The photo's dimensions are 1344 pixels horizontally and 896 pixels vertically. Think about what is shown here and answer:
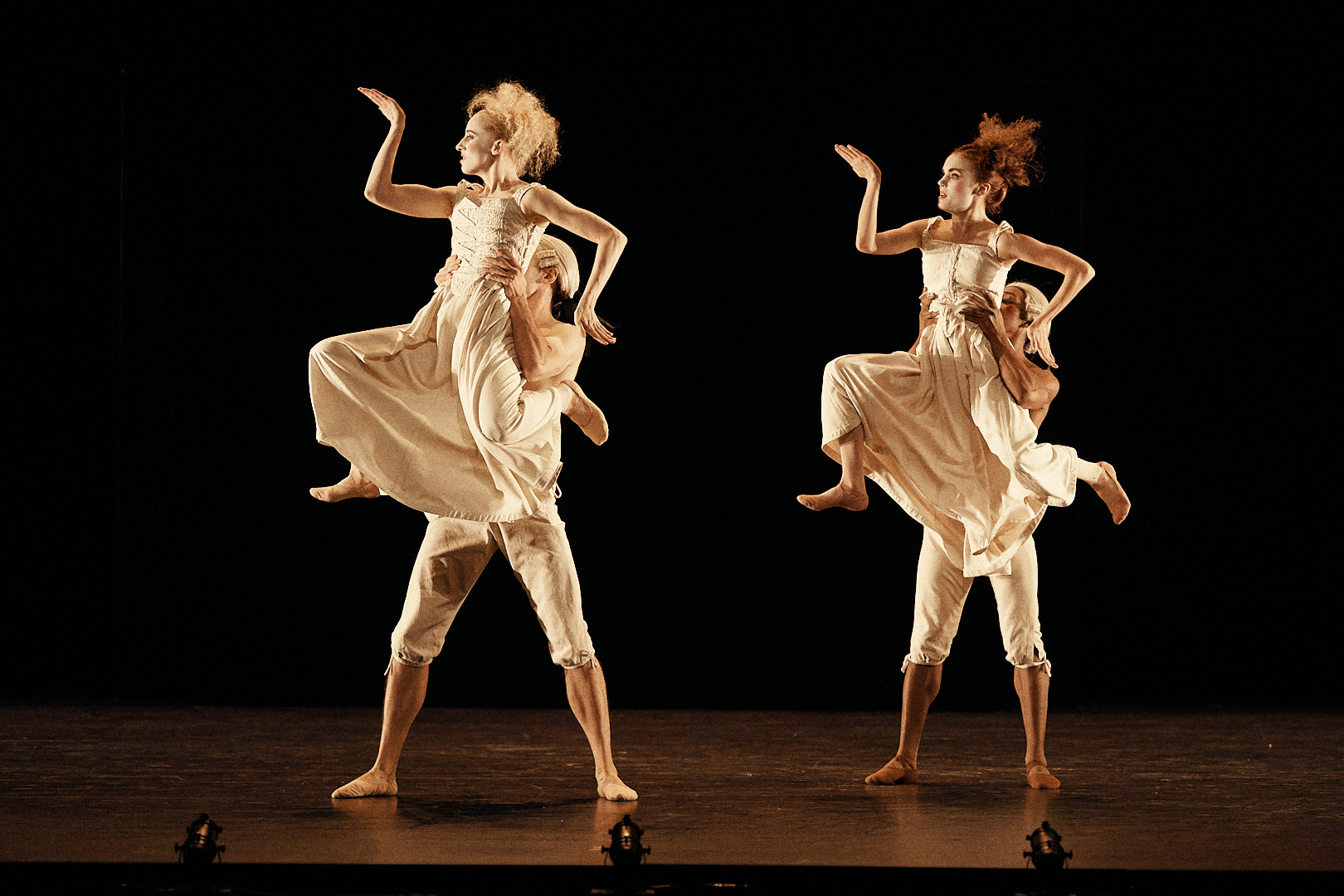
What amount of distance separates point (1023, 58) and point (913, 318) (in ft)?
3.75

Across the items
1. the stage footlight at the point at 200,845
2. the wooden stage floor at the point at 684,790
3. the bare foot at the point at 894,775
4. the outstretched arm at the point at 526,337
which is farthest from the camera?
the bare foot at the point at 894,775

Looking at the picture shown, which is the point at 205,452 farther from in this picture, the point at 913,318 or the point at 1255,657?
the point at 1255,657

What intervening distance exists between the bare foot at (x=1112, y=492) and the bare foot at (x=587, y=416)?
149 centimetres

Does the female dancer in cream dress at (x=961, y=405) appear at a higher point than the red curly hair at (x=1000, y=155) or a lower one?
lower

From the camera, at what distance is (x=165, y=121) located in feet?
18.8

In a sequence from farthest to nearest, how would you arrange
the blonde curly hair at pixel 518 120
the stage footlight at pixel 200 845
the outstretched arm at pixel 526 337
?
the blonde curly hair at pixel 518 120
the outstretched arm at pixel 526 337
the stage footlight at pixel 200 845

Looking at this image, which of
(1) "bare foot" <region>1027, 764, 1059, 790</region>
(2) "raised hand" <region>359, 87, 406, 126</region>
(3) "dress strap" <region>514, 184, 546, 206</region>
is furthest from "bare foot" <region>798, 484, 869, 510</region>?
(2) "raised hand" <region>359, 87, 406, 126</region>

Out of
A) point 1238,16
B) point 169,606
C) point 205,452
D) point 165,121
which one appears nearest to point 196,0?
point 165,121

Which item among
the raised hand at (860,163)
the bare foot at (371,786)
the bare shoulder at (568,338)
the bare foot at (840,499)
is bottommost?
the bare foot at (371,786)

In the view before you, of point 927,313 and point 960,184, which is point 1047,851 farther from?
point 960,184

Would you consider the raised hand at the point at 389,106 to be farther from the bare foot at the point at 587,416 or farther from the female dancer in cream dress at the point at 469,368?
the bare foot at the point at 587,416

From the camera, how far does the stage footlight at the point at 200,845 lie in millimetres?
2715

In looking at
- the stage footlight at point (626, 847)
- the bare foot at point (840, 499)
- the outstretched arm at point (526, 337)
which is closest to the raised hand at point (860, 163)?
the bare foot at point (840, 499)

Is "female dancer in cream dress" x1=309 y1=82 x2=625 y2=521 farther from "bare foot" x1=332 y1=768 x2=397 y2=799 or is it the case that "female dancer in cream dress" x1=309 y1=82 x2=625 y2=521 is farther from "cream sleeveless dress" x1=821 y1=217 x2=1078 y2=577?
"cream sleeveless dress" x1=821 y1=217 x2=1078 y2=577
